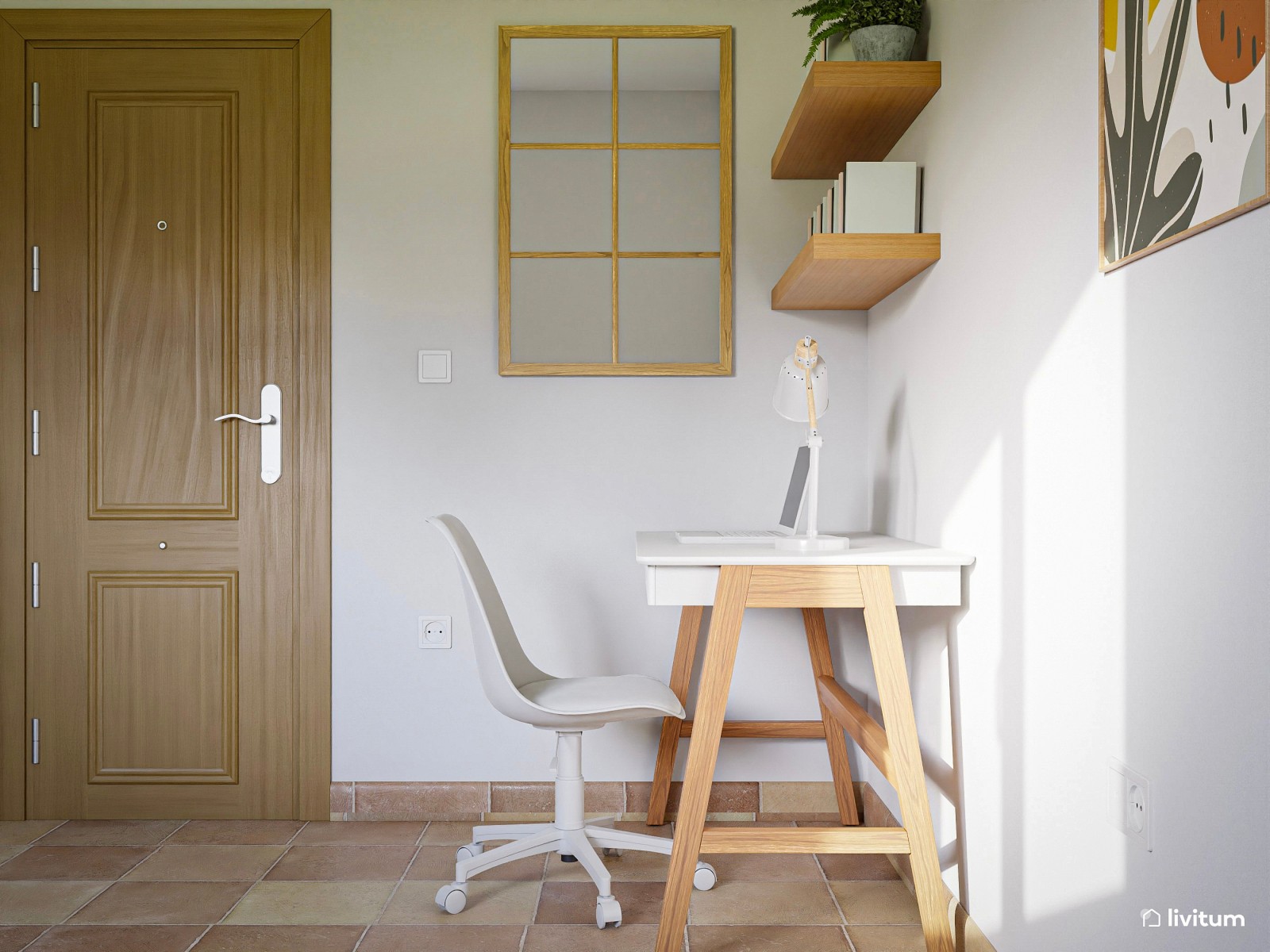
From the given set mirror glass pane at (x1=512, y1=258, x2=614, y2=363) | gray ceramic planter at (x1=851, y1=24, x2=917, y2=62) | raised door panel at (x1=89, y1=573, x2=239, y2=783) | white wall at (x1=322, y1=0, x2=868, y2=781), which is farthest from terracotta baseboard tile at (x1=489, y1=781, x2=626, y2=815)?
gray ceramic planter at (x1=851, y1=24, x2=917, y2=62)

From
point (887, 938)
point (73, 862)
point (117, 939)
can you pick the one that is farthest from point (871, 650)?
point (73, 862)

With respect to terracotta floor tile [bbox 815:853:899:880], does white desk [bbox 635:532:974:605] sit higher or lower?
higher

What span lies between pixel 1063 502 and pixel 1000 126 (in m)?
0.73

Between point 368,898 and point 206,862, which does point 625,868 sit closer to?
point 368,898

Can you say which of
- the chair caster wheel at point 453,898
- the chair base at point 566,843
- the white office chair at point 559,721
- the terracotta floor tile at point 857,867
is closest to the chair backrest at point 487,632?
the white office chair at point 559,721

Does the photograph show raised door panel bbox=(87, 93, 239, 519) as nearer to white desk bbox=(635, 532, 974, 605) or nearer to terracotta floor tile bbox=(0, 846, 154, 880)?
terracotta floor tile bbox=(0, 846, 154, 880)

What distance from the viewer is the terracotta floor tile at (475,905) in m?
1.83

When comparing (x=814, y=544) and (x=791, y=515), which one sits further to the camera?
(x=791, y=515)

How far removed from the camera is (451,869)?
2.10m

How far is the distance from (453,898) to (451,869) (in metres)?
0.27

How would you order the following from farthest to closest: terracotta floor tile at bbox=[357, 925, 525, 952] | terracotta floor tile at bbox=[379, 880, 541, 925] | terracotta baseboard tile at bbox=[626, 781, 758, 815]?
terracotta baseboard tile at bbox=[626, 781, 758, 815] → terracotta floor tile at bbox=[379, 880, 541, 925] → terracotta floor tile at bbox=[357, 925, 525, 952]

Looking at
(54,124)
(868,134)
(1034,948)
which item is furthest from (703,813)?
(54,124)

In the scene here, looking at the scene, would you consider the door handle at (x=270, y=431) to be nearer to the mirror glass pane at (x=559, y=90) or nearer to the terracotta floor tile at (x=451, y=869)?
the mirror glass pane at (x=559, y=90)

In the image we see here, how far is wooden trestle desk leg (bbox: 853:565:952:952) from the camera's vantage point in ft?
5.23
